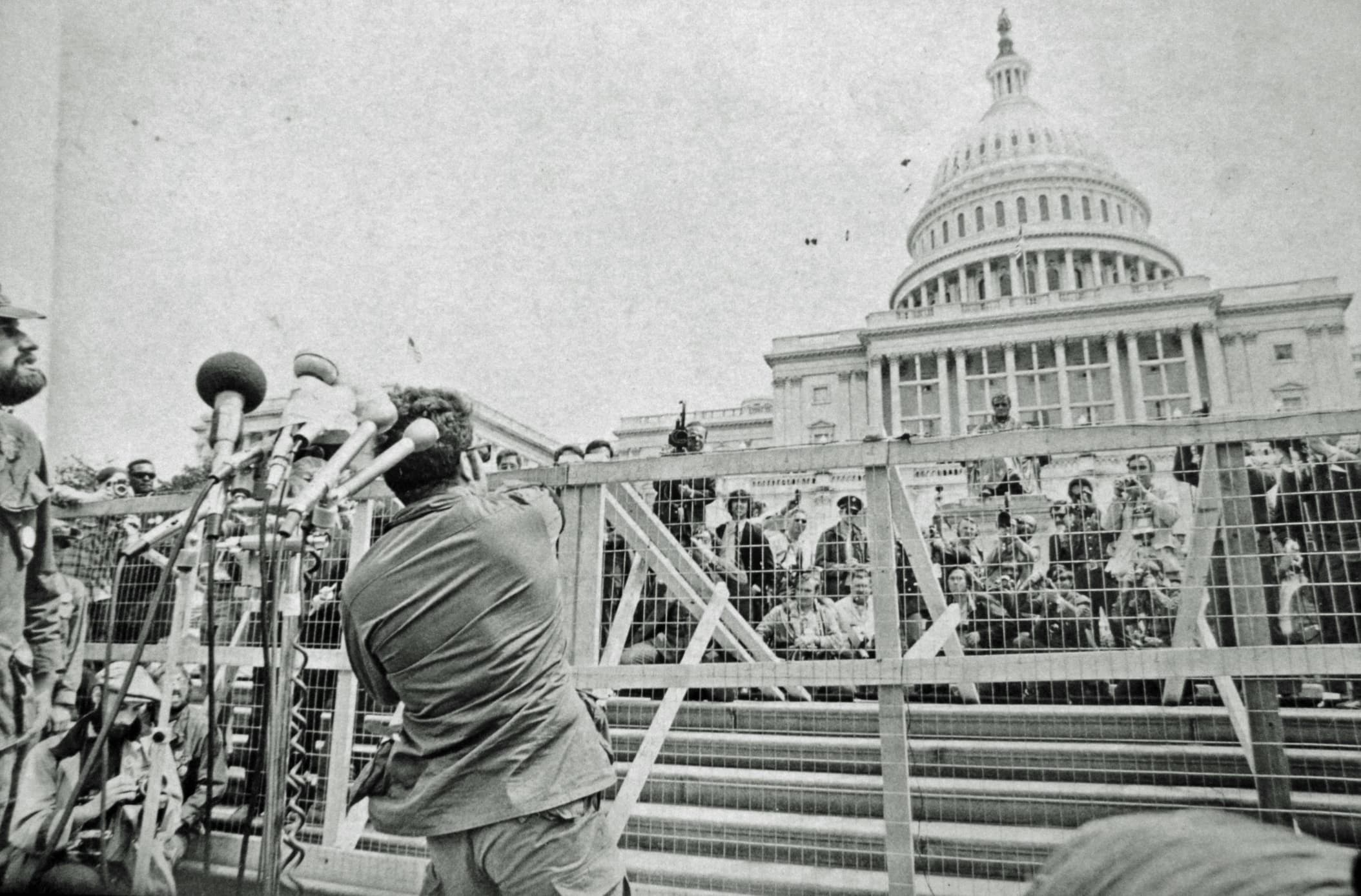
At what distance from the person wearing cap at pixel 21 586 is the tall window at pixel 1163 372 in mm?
34794

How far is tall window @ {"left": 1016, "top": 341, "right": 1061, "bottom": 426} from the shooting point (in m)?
34.2

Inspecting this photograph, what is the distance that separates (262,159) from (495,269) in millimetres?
1665

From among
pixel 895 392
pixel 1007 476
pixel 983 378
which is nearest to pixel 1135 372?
pixel 983 378

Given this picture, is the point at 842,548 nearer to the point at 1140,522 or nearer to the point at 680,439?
the point at 1140,522

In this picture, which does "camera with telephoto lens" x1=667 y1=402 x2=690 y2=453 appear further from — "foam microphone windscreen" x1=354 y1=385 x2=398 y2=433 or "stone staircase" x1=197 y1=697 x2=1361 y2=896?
"foam microphone windscreen" x1=354 y1=385 x2=398 y2=433

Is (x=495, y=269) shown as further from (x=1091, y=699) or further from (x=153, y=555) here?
(x=1091, y=699)

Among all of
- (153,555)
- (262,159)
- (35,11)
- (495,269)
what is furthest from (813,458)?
(35,11)

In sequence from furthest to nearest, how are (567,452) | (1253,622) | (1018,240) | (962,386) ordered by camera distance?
(962,386) → (1018,240) → (567,452) → (1253,622)

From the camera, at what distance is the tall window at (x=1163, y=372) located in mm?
30938

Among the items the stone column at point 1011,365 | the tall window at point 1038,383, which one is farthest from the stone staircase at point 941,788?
the tall window at point 1038,383

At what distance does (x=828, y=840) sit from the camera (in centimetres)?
250

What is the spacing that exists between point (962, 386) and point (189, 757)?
35069 mm

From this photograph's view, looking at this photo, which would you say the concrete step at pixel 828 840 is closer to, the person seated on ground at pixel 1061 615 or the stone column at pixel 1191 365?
the person seated on ground at pixel 1061 615

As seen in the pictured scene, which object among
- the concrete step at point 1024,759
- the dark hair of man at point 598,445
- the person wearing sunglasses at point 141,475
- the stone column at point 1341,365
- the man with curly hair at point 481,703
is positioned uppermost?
the stone column at point 1341,365
